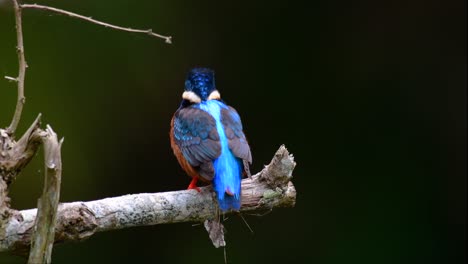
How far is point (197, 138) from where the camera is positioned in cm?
350

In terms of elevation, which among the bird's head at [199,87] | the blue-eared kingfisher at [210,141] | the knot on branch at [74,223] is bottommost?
the knot on branch at [74,223]

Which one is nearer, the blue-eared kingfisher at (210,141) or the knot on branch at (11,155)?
the knot on branch at (11,155)

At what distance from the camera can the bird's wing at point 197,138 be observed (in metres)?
3.38

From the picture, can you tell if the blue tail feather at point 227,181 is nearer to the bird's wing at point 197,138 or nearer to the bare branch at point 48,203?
the bird's wing at point 197,138

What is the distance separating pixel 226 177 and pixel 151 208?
1.09 feet

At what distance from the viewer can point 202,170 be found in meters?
3.36

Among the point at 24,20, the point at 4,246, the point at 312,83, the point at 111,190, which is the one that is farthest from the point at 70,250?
the point at 4,246

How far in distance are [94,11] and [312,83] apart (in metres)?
1.67

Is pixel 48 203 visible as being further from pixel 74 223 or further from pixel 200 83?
pixel 200 83

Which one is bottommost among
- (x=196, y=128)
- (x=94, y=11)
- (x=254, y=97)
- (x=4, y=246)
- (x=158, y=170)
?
(x=4, y=246)

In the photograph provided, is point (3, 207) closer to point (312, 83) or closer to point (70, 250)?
point (70, 250)

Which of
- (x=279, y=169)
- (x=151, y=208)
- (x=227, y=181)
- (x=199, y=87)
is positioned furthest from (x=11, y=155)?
(x=199, y=87)

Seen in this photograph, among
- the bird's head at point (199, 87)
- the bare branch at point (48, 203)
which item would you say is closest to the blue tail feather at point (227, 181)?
the bird's head at point (199, 87)

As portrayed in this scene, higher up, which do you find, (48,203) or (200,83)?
(200,83)
